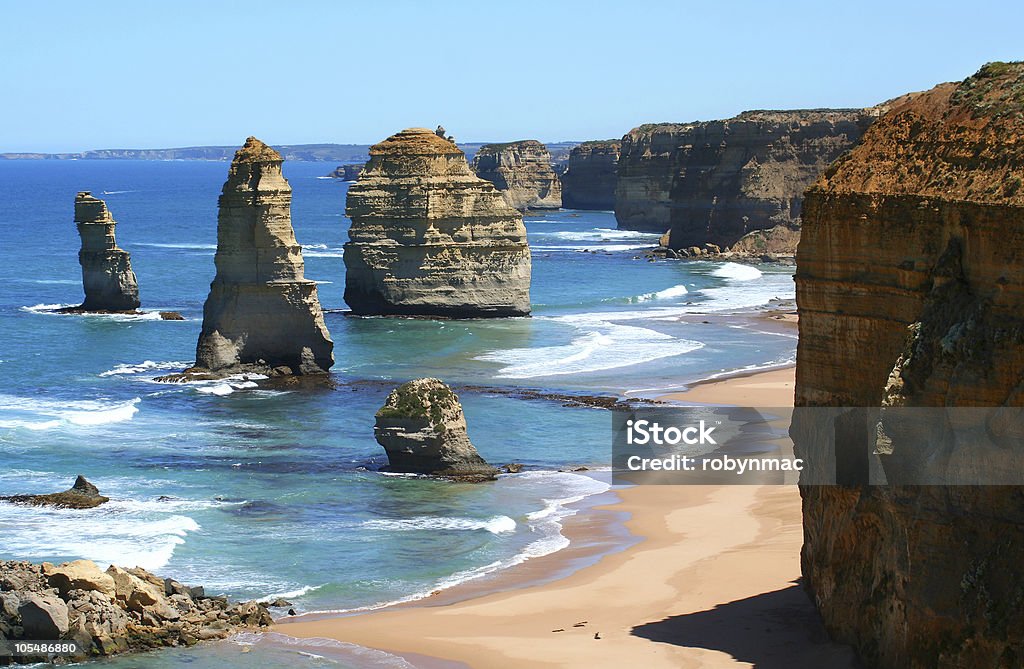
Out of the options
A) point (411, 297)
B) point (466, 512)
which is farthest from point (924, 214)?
point (411, 297)

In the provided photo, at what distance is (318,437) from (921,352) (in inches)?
923

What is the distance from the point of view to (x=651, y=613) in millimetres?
21094

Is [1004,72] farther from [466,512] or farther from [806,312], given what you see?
[466,512]

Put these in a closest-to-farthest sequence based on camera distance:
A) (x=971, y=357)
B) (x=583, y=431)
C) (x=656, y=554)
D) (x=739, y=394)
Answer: (x=971, y=357) → (x=656, y=554) → (x=583, y=431) → (x=739, y=394)

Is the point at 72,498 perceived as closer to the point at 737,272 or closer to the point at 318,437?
the point at 318,437

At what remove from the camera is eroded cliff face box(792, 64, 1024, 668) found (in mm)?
14000

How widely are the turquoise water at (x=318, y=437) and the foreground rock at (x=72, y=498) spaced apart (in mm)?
404

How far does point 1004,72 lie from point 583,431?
71.0ft

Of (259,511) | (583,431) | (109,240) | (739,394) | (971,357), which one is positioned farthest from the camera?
(109,240)

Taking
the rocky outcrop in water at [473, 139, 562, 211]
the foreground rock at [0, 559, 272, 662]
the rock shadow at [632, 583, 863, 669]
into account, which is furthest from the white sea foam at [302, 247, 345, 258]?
the rock shadow at [632, 583, 863, 669]

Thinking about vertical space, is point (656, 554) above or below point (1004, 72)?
below

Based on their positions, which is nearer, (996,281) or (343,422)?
(996,281)

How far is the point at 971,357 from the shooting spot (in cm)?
1416

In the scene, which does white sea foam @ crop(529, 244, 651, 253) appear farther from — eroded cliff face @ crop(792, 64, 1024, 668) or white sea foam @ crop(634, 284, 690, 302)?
eroded cliff face @ crop(792, 64, 1024, 668)
